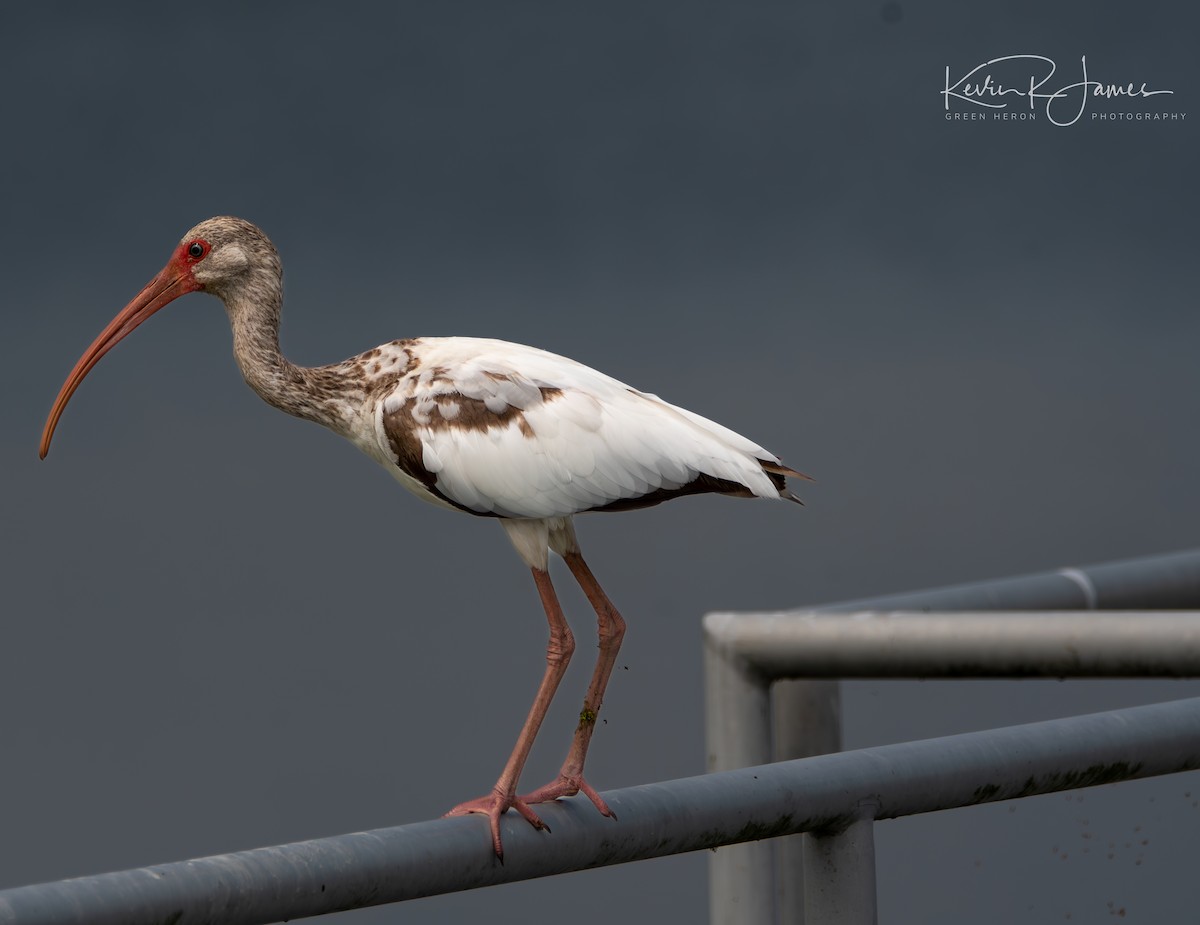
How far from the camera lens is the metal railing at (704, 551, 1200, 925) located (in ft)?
10.3

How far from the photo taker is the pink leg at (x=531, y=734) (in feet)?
7.97

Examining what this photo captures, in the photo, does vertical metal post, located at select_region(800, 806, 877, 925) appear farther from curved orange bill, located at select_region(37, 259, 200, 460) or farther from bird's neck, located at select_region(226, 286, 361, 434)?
curved orange bill, located at select_region(37, 259, 200, 460)

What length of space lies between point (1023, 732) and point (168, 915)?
1186mm

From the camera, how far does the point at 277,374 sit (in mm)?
3141

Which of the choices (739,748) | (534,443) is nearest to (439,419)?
(534,443)

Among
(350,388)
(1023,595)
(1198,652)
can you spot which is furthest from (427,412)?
(1023,595)

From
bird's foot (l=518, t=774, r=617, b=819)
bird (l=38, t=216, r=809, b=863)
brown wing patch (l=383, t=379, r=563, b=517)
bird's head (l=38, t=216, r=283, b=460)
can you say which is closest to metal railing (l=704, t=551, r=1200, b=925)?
bird's foot (l=518, t=774, r=617, b=819)

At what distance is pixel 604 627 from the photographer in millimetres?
3000

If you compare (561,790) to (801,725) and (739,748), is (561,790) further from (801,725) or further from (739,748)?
(801,725)

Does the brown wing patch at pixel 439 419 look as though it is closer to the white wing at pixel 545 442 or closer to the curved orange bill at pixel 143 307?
the white wing at pixel 545 442

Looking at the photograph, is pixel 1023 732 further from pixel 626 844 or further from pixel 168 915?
pixel 168 915

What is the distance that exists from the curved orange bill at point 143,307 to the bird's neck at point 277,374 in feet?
0.28

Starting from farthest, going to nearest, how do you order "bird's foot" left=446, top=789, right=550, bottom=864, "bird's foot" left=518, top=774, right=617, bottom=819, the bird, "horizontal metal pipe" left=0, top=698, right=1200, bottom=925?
the bird
"bird's foot" left=518, top=774, right=617, bottom=819
"bird's foot" left=446, top=789, right=550, bottom=864
"horizontal metal pipe" left=0, top=698, right=1200, bottom=925

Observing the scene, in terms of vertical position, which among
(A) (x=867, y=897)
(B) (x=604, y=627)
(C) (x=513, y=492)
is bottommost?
(A) (x=867, y=897)
